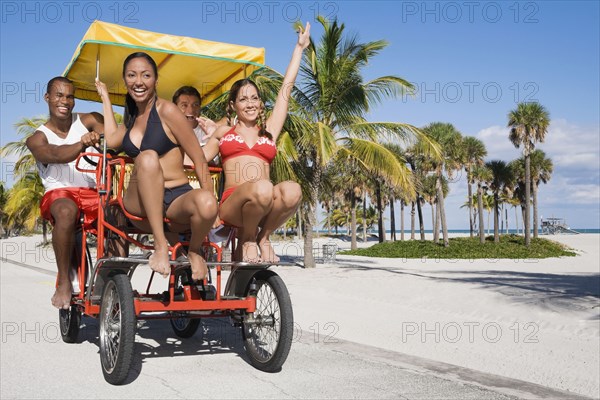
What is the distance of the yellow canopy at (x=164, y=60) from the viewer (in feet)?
17.0

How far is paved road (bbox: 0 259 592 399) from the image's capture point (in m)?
4.16

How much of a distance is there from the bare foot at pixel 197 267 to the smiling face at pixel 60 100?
7.54 ft

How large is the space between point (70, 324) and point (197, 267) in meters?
2.37

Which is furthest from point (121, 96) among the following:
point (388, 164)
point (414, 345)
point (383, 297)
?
point (388, 164)

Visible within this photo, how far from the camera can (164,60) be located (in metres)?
6.05

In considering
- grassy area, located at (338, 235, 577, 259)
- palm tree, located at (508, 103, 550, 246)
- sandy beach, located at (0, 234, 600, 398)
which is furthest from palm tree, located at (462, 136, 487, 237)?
sandy beach, located at (0, 234, 600, 398)

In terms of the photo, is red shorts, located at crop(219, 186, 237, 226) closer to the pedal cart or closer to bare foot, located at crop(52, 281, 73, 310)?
the pedal cart

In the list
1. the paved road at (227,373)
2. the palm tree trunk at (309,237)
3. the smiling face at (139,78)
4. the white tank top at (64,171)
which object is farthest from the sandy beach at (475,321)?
the palm tree trunk at (309,237)

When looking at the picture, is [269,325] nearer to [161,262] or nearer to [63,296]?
[161,262]

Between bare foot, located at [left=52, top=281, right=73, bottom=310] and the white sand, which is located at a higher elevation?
bare foot, located at [left=52, top=281, right=73, bottom=310]

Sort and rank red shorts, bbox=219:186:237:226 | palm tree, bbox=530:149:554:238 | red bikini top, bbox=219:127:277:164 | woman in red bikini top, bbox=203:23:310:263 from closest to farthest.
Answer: woman in red bikini top, bbox=203:23:310:263, red shorts, bbox=219:186:237:226, red bikini top, bbox=219:127:277:164, palm tree, bbox=530:149:554:238

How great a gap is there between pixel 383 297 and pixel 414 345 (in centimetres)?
526

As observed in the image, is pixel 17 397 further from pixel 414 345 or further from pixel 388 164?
pixel 388 164

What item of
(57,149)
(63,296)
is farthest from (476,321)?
(57,149)
